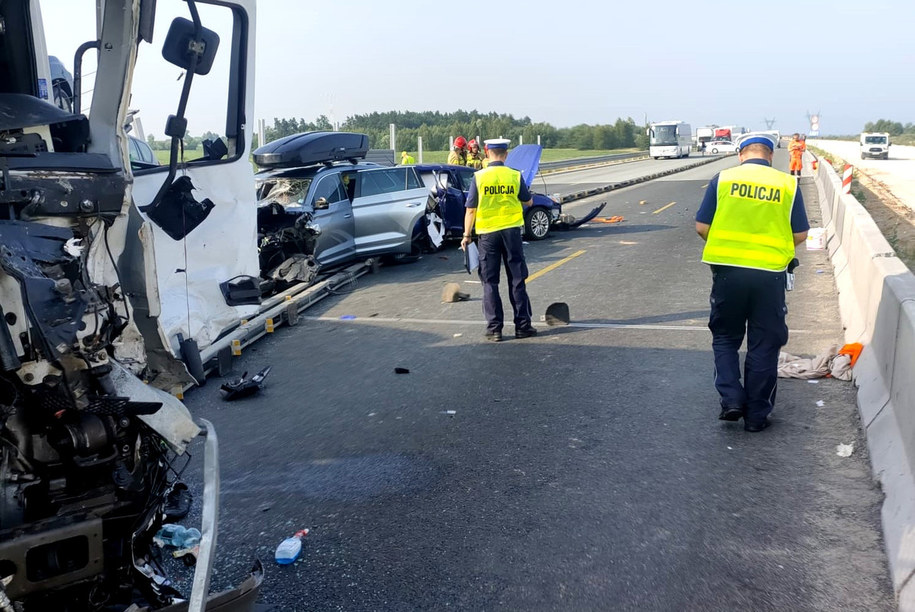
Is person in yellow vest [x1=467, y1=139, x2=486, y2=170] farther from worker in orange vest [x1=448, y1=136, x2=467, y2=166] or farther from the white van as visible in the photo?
the white van

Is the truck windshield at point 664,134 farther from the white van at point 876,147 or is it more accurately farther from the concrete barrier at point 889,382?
the concrete barrier at point 889,382

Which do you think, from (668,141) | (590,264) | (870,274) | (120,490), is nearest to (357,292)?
(590,264)

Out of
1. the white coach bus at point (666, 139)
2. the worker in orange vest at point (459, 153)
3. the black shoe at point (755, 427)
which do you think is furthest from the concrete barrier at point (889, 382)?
the white coach bus at point (666, 139)

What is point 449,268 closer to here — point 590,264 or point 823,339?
point 590,264

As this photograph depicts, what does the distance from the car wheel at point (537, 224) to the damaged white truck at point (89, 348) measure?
12.6m

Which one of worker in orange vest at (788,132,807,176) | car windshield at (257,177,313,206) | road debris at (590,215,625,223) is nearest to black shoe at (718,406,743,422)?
car windshield at (257,177,313,206)

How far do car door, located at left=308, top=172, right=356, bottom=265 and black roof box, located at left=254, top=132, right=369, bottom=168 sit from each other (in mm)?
572

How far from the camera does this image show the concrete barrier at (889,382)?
3.77 meters

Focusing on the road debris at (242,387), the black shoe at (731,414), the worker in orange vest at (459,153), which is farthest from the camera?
the worker in orange vest at (459,153)

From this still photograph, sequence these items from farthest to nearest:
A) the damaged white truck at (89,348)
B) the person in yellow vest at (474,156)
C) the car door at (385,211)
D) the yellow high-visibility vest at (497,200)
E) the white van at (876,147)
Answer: the white van at (876,147) → the person in yellow vest at (474,156) → the car door at (385,211) → the yellow high-visibility vest at (497,200) → the damaged white truck at (89,348)

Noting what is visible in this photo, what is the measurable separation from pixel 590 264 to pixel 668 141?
190 ft

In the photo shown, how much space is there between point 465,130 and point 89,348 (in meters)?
60.3

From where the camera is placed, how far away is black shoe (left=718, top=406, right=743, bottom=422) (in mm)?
5562

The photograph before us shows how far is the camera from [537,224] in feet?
52.9
